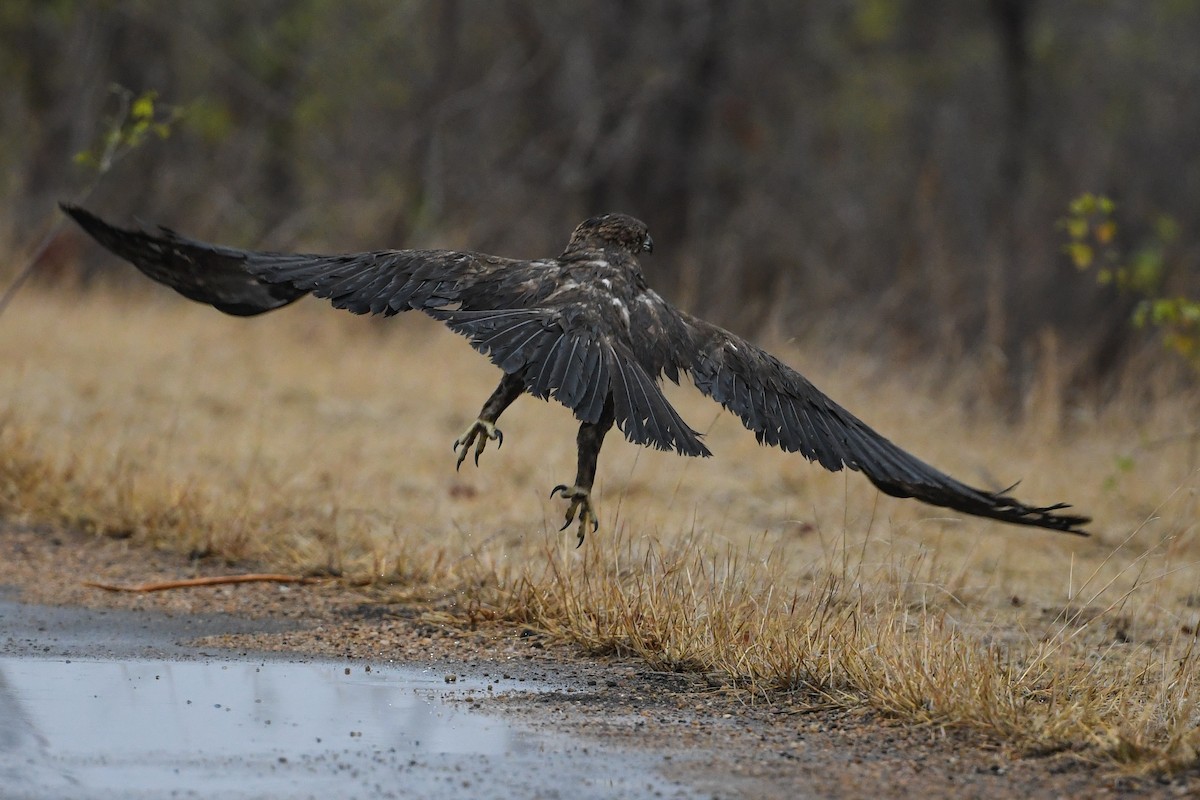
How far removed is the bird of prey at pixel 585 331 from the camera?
458 centimetres

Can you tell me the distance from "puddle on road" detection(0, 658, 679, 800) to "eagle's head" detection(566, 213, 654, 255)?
165 centimetres

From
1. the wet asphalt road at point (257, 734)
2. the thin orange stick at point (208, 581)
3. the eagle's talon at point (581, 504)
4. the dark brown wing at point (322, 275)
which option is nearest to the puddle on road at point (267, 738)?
the wet asphalt road at point (257, 734)

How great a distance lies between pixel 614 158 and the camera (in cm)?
1567

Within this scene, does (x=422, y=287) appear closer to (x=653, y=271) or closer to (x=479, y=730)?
(x=479, y=730)

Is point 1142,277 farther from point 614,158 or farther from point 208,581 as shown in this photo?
point 614,158

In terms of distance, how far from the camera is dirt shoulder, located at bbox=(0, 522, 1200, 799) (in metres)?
3.78

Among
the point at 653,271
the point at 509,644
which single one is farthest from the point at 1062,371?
the point at 509,644

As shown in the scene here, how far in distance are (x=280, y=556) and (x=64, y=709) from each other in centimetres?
226

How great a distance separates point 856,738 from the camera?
4219mm

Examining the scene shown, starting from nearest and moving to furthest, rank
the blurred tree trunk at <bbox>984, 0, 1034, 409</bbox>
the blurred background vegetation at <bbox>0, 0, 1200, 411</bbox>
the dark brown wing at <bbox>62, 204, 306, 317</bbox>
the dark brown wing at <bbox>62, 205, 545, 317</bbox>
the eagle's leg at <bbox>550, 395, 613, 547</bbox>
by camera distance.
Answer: the eagle's leg at <bbox>550, 395, 613, 547</bbox> → the dark brown wing at <bbox>62, 205, 545, 317</bbox> → the dark brown wing at <bbox>62, 204, 306, 317</bbox> → the blurred tree trunk at <bbox>984, 0, 1034, 409</bbox> → the blurred background vegetation at <bbox>0, 0, 1200, 411</bbox>

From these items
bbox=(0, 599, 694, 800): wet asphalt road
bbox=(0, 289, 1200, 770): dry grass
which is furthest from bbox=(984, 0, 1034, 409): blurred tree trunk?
bbox=(0, 599, 694, 800): wet asphalt road

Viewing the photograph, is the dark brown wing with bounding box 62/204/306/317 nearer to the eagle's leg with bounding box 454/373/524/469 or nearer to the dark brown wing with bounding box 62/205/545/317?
the dark brown wing with bounding box 62/205/545/317

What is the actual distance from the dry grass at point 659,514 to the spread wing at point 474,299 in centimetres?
83

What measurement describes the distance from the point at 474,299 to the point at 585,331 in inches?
21.3
